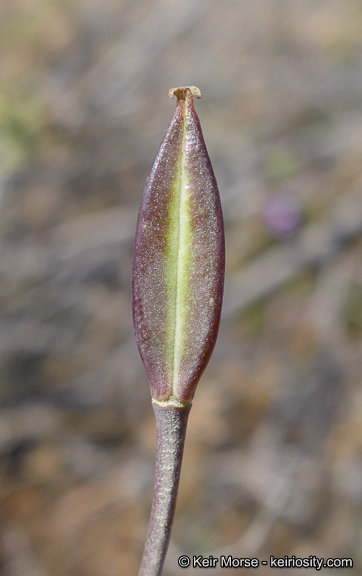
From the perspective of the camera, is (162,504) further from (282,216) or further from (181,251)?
(282,216)

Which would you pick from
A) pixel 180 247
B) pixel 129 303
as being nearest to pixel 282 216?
pixel 129 303

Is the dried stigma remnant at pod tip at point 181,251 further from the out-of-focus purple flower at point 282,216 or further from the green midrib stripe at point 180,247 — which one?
the out-of-focus purple flower at point 282,216

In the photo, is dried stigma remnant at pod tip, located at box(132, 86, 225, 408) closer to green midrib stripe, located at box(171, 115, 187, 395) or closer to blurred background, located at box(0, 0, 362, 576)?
green midrib stripe, located at box(171, 115, 187, 395)

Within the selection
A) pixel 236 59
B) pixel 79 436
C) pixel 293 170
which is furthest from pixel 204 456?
pixel 236 59

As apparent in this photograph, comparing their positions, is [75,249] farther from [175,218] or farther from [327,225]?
[175,218]

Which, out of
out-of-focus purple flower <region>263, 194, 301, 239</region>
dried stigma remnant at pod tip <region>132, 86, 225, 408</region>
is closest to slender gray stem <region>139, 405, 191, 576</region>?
dried stigma remnant at pod tip <region>132, 86, 225, 408</region>

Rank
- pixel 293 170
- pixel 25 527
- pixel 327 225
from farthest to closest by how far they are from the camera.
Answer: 1. pixel 293 170
2. pixel 327 225
3. pixel 25 527

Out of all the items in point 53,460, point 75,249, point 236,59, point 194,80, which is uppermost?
point 236,59
